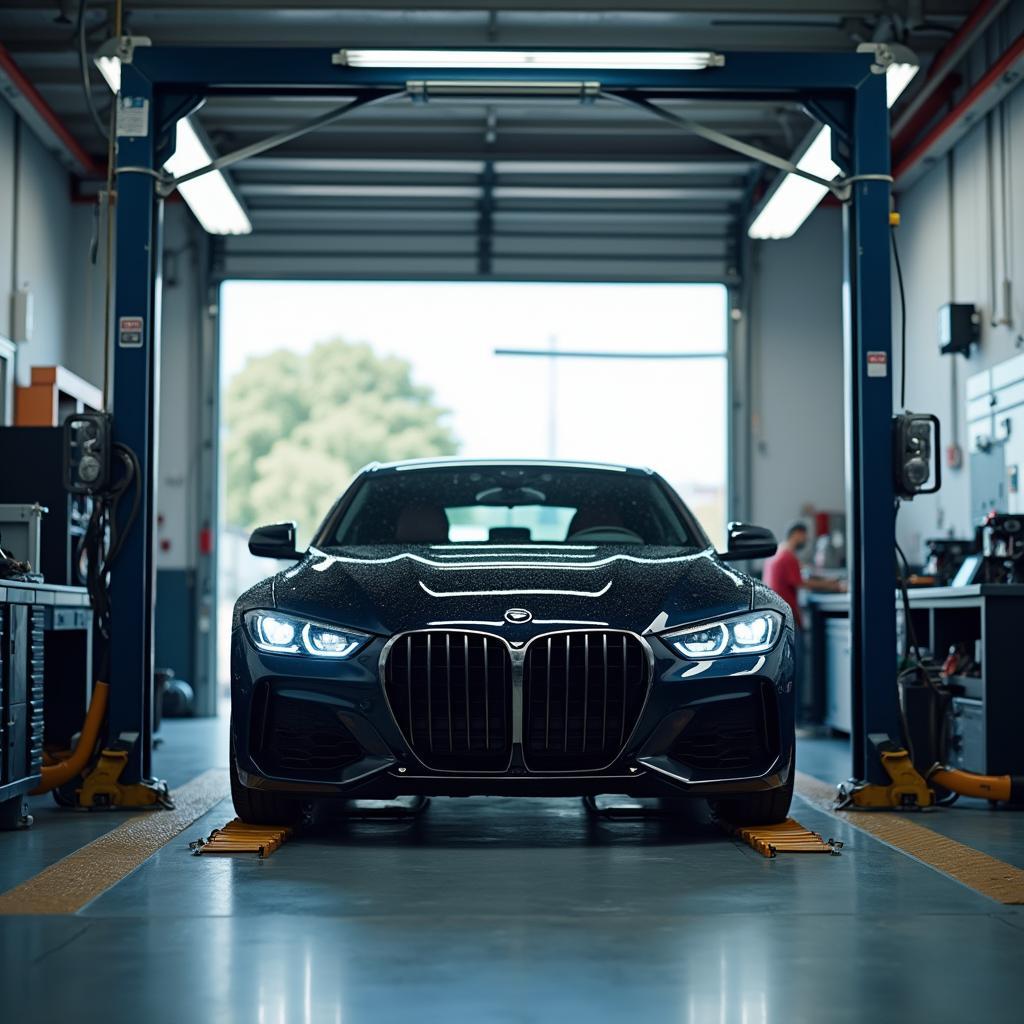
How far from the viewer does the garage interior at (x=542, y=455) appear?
11.3ft

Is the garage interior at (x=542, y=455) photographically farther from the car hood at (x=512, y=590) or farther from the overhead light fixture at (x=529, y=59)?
the car hood at (x=512, y=590)

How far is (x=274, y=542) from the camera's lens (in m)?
5.83

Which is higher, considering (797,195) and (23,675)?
(797,195)

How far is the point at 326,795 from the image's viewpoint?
4.89 m

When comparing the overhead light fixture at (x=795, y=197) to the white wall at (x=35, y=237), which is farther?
the white wall at (x=35, y=237)

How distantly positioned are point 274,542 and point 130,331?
1445 millimetres

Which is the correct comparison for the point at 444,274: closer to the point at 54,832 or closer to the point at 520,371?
the point at 54,832

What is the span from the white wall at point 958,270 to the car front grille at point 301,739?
7268 mm

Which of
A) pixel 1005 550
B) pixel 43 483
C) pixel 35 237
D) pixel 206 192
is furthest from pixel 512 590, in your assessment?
pixel 35 237

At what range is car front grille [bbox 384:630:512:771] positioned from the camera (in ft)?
15.7

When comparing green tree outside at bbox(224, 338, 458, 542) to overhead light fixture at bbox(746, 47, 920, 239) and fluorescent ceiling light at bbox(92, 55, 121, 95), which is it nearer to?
overhead light fixture at bbox(746, 47, 920, 239)

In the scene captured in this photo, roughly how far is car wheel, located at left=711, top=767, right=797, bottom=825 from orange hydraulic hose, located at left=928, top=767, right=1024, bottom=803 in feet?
4.53

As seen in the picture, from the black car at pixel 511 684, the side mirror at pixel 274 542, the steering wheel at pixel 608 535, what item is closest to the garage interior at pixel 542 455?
the black car at pixel 511 684

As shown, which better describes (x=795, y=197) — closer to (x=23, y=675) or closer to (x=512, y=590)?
(x=512, y=590)
